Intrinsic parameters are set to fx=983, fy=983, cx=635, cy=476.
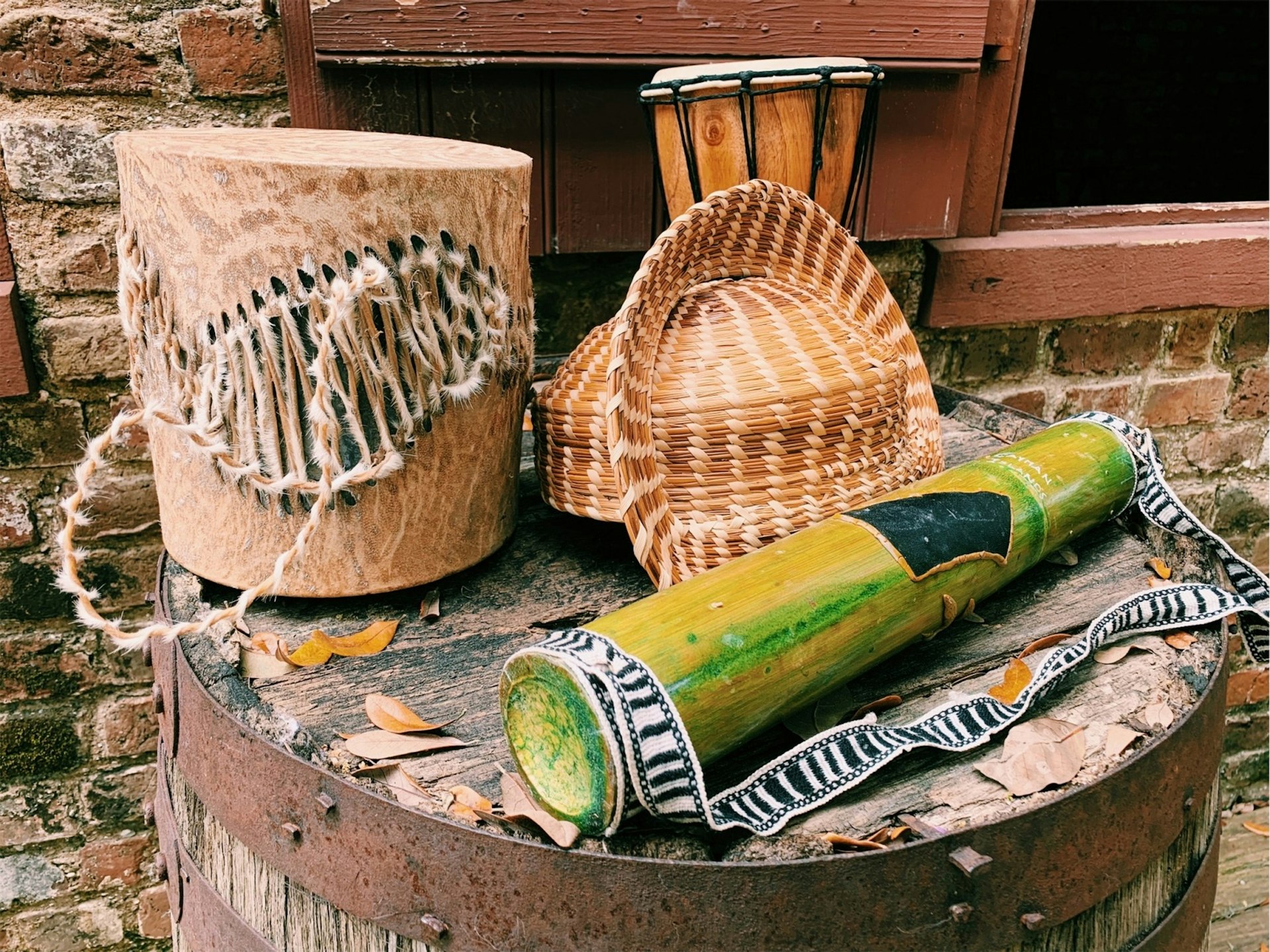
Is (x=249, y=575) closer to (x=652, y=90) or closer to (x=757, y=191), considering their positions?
(x=757, y=191)

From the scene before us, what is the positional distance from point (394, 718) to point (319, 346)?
14.5 inches

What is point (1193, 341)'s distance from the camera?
92.6 inches

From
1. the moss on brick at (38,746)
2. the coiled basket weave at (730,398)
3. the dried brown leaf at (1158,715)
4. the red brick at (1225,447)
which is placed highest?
the coiled basket weave at (730,398)

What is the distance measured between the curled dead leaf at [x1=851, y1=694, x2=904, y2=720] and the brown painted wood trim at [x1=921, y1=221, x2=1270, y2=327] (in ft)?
4.18

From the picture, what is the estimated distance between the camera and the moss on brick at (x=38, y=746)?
1.74 m

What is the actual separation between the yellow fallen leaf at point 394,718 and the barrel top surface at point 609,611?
0.5 inches

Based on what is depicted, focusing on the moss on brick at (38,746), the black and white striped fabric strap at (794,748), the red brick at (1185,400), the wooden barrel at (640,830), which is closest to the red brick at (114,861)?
the moss on brick at (38,746)

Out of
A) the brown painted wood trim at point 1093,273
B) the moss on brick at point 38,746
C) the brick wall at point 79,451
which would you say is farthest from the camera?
the brown painted wood trim at point 1093,273

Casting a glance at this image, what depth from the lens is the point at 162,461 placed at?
1.16 metres

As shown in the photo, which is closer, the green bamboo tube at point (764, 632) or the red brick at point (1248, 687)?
the green bamboo tube at point (764, 632)

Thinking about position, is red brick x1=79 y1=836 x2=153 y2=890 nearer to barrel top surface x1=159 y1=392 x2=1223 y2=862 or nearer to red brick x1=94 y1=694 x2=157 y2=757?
red brick x1=94 y1=694 x2=157 y2=757

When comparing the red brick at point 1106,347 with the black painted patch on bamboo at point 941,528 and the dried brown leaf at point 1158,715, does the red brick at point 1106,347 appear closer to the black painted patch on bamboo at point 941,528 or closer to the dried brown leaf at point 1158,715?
the black painted patch on bamboo at point 941,528

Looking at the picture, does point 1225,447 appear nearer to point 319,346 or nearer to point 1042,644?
point 1042,644

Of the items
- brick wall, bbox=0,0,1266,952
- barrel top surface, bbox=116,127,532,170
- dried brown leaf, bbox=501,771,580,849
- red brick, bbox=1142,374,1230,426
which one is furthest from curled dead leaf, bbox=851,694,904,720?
red brick, bbox=1142,374,1230,426
